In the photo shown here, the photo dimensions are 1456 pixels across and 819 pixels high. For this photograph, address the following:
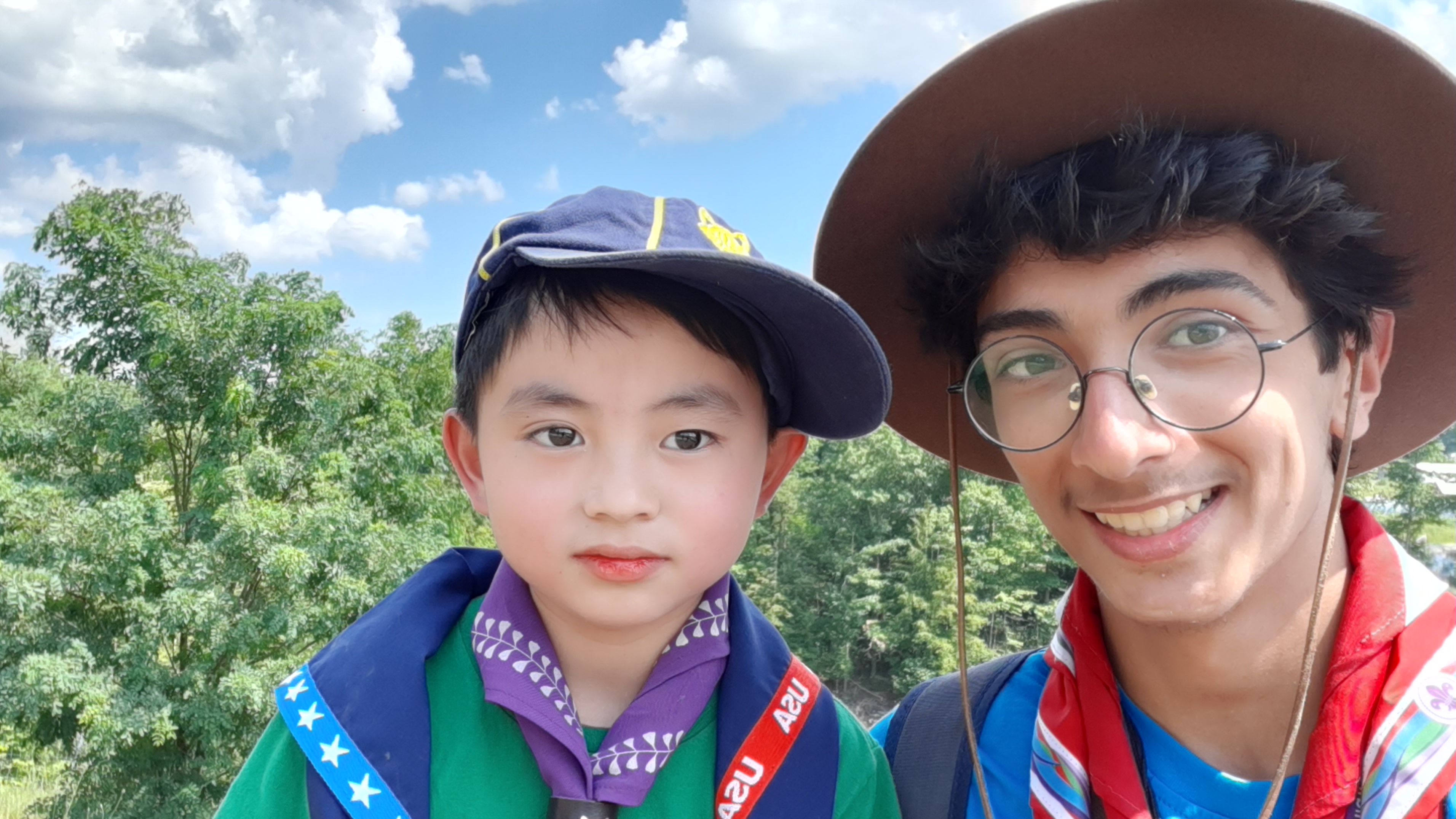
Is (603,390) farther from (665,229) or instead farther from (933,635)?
(933,635)

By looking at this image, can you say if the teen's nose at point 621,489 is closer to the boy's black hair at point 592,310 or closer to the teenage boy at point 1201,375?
the boy's black hair at point 592,310

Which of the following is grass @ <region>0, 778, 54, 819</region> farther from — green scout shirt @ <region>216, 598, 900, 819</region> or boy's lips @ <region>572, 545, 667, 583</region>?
boy's lips @ <region>572, 545, 667, 583</region>

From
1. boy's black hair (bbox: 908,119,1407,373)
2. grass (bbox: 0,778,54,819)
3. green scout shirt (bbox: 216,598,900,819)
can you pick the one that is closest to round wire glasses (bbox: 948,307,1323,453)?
boy's black hair (bbox: 908,119,1407,373)

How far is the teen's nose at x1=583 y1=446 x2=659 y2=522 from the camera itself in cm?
137

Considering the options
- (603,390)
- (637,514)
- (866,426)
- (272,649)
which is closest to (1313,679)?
(866,426)

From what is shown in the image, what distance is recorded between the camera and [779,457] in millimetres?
1780

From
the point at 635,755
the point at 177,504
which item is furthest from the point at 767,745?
the point at 177,504

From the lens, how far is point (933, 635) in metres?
31.3

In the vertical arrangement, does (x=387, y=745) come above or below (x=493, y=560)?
below

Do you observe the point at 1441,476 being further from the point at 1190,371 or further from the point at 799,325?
the point at 799,325

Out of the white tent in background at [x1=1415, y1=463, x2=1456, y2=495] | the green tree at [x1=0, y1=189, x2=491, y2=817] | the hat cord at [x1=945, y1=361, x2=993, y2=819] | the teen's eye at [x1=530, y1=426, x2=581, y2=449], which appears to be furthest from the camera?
the white tent in background at [x1=1415, y1=463, x2=1456, y2=495]

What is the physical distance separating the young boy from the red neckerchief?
0.34m

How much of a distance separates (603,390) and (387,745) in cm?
66

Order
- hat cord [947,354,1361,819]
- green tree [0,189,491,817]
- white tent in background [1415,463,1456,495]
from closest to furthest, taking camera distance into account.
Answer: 1. hat cord [947,354,1361,819]
2. green tree [0,189,491,817]
3. white tent in background [1415,463,1456,495]
